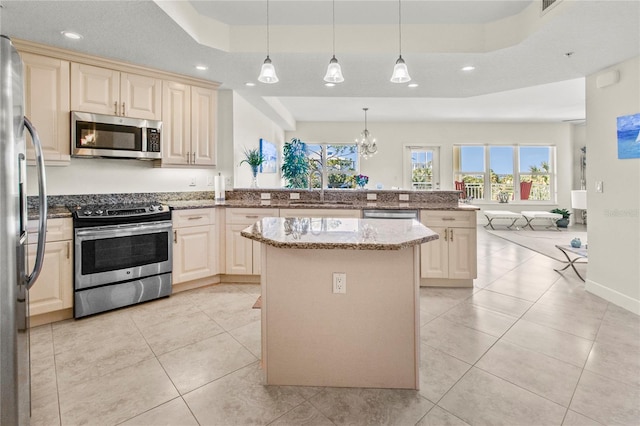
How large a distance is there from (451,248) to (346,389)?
2227mm

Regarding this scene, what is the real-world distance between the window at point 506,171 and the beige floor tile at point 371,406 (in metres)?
7.93

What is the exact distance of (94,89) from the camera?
9.74 ft

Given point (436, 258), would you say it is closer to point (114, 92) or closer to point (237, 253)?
point (237, 253)

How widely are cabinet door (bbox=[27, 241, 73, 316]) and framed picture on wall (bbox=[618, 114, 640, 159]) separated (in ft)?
16.5

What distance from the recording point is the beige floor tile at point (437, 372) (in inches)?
68.7

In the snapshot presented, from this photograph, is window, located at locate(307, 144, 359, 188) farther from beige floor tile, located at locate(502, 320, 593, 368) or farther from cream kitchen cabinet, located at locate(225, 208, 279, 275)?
beige floor tile, located at locate(502, 320, 593, 368)

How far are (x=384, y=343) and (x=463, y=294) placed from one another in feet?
6.48

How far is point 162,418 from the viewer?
5.09 ft

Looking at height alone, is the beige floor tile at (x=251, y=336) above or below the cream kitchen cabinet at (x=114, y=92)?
below

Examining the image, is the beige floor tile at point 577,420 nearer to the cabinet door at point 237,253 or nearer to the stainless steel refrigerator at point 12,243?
the stainless steel refrigerator at point 12,243

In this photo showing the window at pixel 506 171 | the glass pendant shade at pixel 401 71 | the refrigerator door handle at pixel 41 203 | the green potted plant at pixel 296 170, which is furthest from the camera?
the window at pixel 506 171

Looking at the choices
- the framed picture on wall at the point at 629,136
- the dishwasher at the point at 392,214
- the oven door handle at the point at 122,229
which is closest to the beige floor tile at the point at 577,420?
the dishwasher at the point at 392,214

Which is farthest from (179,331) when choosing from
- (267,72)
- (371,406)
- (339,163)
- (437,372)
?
(339,163)

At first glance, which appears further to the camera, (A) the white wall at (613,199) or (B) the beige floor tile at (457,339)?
(A) the white wall at (613,199)
